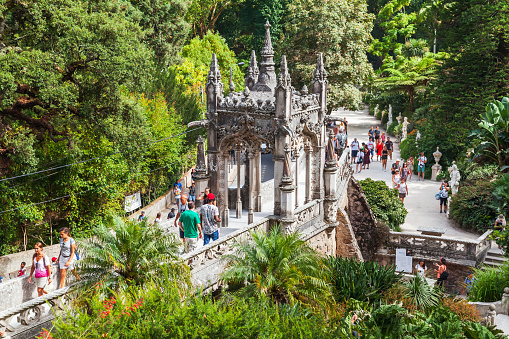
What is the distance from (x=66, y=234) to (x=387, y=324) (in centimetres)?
713

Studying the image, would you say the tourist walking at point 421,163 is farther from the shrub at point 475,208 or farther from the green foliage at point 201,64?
the green foliage at point 201,64

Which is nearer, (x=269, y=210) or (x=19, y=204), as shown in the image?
(x=269, y=210)

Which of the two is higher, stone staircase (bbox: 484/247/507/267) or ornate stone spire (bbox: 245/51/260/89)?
ornate stone spire (bbox: 245/51/260/89)

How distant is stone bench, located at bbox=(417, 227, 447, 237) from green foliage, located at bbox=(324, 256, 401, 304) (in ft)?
35.9

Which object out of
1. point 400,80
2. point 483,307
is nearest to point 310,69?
point 400,80

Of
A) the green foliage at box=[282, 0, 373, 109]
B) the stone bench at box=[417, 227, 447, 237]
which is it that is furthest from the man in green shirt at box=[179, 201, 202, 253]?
the green foliage at box=[282, 0, 373, 109]

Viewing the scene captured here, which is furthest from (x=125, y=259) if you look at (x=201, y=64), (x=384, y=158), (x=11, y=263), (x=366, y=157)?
(x=201, y=64)

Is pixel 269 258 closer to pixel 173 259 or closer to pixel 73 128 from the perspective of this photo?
pixel 173 259

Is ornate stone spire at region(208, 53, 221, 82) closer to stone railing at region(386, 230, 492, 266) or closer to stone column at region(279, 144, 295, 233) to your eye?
stone column at region(279, 144, 295, 233)

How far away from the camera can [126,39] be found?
24.2 m

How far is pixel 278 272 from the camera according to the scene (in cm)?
1314

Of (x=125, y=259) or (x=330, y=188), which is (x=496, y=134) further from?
(x=125, y=259)

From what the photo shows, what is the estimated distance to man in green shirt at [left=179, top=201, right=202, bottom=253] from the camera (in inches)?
570

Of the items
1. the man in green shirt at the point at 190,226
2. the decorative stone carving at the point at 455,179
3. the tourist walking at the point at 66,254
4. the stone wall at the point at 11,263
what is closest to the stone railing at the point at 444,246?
the decorative stone carving at the point at 455,179
